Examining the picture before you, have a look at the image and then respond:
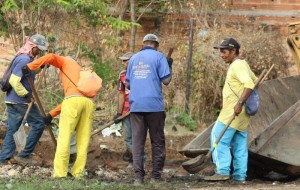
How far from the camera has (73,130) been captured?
11.4 metres

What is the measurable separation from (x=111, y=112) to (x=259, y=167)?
3.72 meters

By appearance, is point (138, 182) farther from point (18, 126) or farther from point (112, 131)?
point (112, 131)

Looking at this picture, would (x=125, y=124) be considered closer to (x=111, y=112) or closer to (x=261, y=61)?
(x=111, y=112)

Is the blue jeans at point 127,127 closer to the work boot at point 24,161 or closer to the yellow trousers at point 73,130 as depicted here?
the work boot at point 24,161

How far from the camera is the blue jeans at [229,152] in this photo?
1131 centimetres

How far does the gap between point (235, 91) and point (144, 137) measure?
4.32 ft

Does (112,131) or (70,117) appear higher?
(70,117)

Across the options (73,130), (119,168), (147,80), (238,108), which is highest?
(147,80)

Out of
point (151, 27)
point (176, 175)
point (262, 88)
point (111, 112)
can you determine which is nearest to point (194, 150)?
point (176, 175)

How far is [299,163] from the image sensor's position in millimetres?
11344

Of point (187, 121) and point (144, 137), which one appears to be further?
point (187, 121)

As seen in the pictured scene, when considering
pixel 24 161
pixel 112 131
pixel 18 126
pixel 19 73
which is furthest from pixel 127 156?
pixel 19 73

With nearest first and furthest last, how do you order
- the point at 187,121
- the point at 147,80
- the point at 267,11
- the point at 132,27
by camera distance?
the point at 147,80
the point at 187,121
the point at 132,27
the point at 267,11

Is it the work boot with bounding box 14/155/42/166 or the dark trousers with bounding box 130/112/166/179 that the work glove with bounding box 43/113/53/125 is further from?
the dark trousers with bounding box 130/112/166/179
